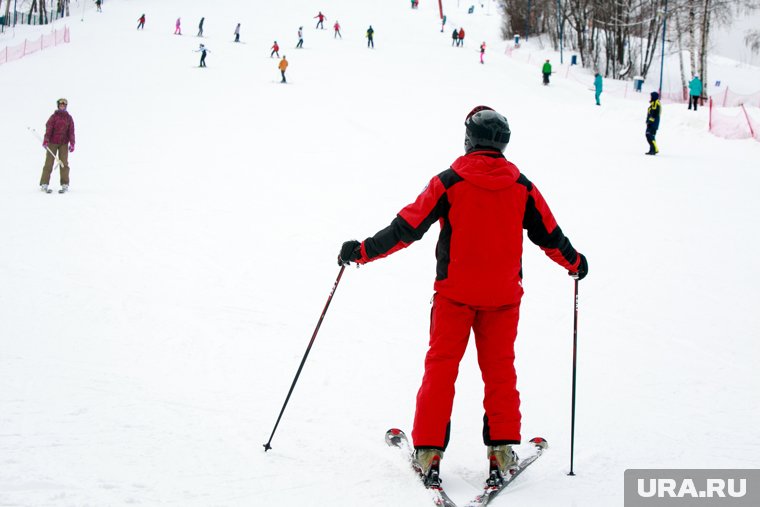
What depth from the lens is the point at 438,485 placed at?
302 cm

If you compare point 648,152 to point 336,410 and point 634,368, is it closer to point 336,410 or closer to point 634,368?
point 634,368

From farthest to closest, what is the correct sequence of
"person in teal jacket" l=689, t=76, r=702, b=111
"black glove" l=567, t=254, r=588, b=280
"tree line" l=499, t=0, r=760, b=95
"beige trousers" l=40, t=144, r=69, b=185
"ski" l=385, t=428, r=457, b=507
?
1. "tree line" l=499, t=0, r=760, b=95
2. "person in teal jacket" l=689, t=76, r=702, b=111
3. "beige trousers" l=40, t=144, r=69, b=185
4. "black glove" l=567, t=254, r=588, b=280
5. "ski" l=385, t=428, r=457, b=507

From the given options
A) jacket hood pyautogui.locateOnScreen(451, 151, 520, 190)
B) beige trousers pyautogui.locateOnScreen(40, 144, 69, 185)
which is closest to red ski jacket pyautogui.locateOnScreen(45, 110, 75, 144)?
beige trousers pyautogui.locateOnScreen(40, 144, 69, 185)

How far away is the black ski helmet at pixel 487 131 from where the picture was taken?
9.84 feet

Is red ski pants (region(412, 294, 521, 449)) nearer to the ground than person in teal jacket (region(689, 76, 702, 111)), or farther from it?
nearer to the ground

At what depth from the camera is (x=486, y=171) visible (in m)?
2.92

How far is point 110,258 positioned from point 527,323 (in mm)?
4450

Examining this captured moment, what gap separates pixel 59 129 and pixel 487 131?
9001mm

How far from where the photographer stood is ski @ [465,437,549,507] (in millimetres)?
A: 2906

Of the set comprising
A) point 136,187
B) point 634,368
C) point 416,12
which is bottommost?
point 634,368

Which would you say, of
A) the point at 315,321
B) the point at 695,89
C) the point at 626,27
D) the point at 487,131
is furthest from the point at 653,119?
the point at 626,27

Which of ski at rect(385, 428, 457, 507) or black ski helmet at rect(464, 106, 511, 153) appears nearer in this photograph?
ski at rect(385, 428, 457, 507)

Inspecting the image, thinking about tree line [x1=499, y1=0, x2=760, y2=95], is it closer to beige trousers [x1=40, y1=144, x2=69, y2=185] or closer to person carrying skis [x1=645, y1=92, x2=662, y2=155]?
person carrying skis [x1=645, y1=92, x2=662, y2=155]

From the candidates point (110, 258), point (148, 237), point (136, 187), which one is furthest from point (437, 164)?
point (110, 258)
